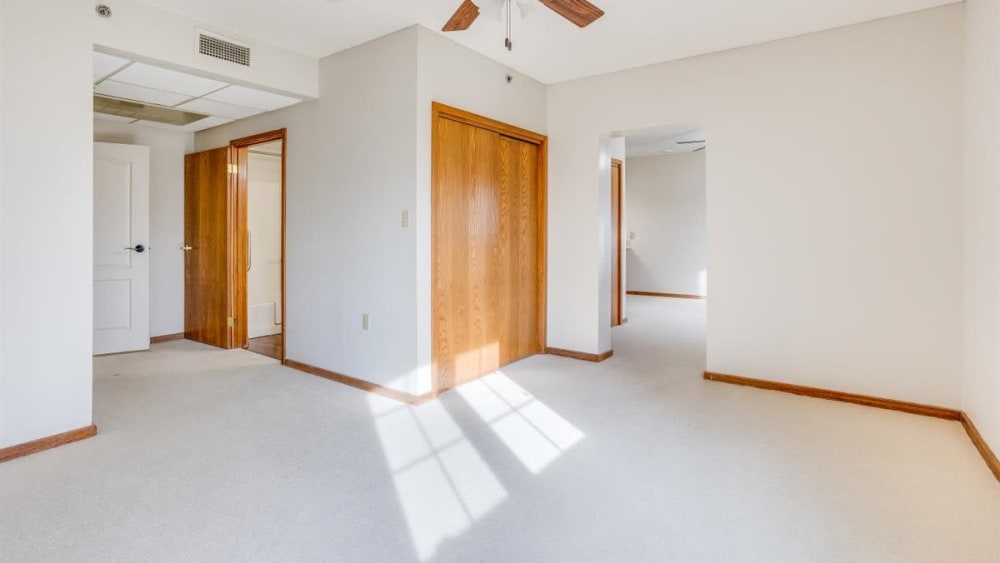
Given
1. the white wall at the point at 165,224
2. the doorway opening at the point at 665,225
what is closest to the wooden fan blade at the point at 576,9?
the white wall at the point at 165,224

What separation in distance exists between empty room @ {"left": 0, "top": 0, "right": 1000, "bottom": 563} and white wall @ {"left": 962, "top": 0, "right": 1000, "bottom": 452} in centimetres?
3

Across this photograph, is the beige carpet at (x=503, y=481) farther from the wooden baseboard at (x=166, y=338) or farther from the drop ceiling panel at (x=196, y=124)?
the drop ceiling panel at (x=196, y=124)

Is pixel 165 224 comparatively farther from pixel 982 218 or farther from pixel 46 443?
pixel 982 218

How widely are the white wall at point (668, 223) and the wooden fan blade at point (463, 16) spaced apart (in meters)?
6.77

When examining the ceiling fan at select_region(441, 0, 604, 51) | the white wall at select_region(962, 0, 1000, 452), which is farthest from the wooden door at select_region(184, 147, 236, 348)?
the white wall at select_region(962, 0, 1000, 452)

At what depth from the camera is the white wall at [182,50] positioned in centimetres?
281

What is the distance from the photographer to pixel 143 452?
250 centimetres

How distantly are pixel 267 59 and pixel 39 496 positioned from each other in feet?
9.21

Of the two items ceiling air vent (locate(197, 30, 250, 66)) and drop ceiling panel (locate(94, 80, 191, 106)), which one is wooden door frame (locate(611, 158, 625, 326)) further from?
drop ceiling panel (locate(94, 80, 191, 106))

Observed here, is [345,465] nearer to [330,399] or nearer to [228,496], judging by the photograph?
[228,496]

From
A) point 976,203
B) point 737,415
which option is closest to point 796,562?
point 737,415

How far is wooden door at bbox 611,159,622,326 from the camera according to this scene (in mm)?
6219

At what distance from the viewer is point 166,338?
5.23 meters

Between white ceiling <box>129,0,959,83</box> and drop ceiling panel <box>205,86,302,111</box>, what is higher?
white ceiling <box>129,0,959,83</box>
